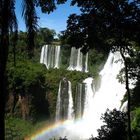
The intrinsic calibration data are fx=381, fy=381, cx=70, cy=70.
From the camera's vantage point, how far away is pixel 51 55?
223 ft

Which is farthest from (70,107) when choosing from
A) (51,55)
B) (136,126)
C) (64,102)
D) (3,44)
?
(3,44)

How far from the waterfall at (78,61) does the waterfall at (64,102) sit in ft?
23.5

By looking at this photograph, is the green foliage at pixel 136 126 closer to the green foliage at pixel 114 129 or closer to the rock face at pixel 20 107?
the green foliage at pixel 114 129

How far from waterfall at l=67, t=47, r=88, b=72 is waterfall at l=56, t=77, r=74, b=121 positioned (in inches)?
282

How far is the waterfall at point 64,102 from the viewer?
52469 millimetres

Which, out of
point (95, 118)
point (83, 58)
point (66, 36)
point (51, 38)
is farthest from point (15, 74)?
point (66, 36)

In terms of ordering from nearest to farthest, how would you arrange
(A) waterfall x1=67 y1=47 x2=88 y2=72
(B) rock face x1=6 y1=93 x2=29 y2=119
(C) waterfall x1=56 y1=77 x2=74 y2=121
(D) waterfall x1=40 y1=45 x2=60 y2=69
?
(C) waterfall x1=56 y1=77 x2=74 y2=121 → (B) rock face x1=6 y1=93 x2=29 y2=119 → (A) waterfall x1=67 y1=47 x2=88 y2=72 → (D) waterfall x1=40 y1=45 x2=60 y2=69

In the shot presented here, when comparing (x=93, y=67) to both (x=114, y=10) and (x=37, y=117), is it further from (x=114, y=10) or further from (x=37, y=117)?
(x=114, y=10)

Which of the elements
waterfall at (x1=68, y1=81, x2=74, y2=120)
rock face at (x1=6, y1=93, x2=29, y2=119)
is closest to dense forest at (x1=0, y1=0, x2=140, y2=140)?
waterfall at (x1=68, y1=81, x2=74, y2=120)

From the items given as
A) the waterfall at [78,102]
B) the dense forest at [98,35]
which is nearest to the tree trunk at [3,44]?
the dense forest at [98,35]

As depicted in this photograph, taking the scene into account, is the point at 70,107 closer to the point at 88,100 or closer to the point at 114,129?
the point at 88,100

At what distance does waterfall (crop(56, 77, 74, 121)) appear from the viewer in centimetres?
5247

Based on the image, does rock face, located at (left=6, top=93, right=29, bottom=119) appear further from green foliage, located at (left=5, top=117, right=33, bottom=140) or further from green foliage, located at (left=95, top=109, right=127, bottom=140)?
green foliage, located at (left=95, top=109, right=127, bottom=140)

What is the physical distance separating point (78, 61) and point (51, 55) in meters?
7.28
